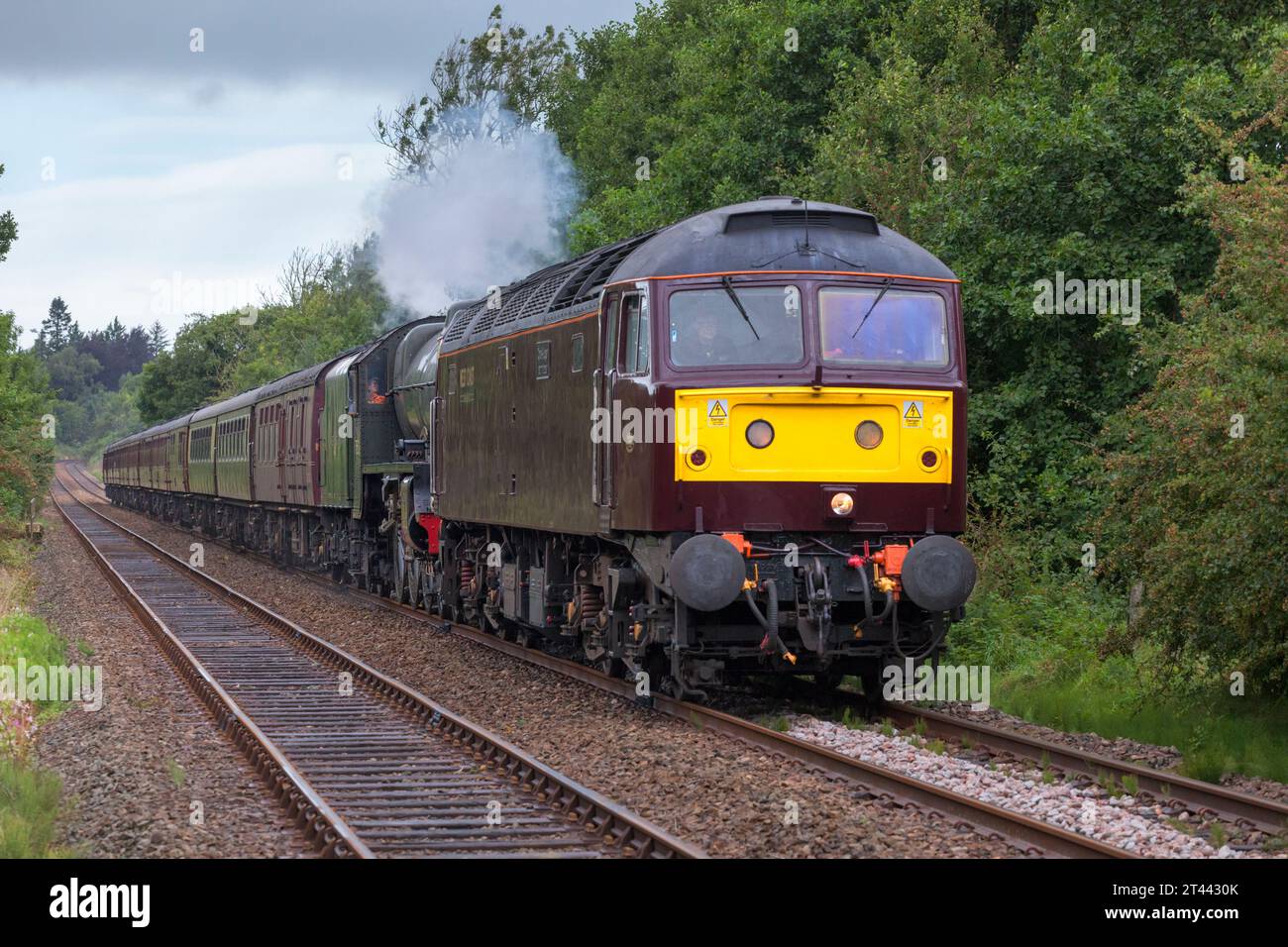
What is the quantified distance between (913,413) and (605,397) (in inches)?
93.5

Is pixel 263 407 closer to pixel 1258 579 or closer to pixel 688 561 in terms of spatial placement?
pixel 688 561

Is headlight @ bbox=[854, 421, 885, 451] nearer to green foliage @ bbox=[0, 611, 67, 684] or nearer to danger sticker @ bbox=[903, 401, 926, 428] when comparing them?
Result: danger sticker @ bbox=[903, 401, 926, 428]

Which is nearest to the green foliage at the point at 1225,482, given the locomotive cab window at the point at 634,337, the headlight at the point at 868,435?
the headlight at the point at 868,435

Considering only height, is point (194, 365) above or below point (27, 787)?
above

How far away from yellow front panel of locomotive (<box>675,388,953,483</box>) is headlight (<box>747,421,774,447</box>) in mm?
23

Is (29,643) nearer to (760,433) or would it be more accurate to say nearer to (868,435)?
(760,433)

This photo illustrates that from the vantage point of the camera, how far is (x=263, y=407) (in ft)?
109

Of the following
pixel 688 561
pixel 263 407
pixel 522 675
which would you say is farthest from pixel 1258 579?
pixel 263 407

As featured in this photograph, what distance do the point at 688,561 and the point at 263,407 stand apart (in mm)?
23881

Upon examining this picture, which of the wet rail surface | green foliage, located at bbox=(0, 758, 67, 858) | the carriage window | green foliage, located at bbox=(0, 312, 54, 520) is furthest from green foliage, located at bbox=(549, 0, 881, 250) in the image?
green foliage, located at bbox=(0, 758, 67, 858)

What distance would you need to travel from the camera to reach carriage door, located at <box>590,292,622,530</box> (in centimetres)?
1197

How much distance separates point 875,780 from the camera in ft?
30.8

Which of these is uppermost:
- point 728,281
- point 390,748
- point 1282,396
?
point 728,281

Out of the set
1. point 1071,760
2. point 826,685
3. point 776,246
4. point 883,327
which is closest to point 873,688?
point 826,685
